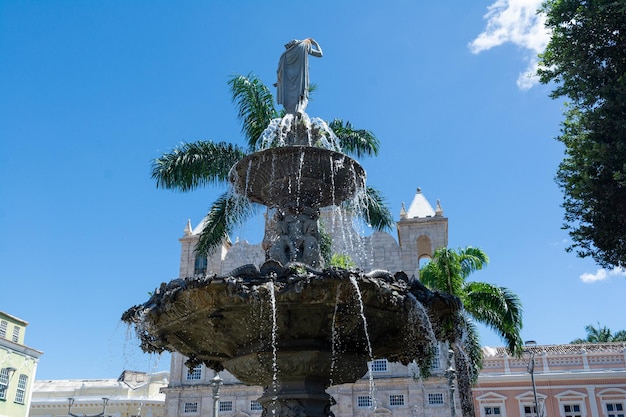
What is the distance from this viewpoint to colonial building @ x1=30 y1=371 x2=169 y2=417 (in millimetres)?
42625

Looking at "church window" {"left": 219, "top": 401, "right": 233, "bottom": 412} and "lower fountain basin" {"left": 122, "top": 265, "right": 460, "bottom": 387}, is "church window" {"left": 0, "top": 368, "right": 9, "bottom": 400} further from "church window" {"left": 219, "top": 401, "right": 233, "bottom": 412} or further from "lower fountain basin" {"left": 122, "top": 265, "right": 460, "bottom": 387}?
"lower fountain basin" {"left": 122, "top": 265, "right": 460, "bottom": 387}

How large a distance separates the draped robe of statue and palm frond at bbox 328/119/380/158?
28.5 ft

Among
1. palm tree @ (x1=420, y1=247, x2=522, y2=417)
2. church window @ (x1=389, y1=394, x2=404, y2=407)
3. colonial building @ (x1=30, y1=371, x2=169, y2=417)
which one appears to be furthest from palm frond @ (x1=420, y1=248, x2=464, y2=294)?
colonial building @ (x1=30, y1=371, x2=169, y2=417)

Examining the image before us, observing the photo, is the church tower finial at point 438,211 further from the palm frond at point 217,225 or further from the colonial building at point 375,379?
the palm frond at point 217,225

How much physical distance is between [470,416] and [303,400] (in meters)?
11.6

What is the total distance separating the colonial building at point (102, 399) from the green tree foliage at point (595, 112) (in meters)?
37.2

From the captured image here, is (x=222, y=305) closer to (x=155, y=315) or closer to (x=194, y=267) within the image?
(x=155, y=315)

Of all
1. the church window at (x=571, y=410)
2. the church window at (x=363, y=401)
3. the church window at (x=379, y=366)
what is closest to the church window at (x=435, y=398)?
the church window at (x=379, y=366)

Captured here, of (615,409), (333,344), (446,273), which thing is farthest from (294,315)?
(615,409)

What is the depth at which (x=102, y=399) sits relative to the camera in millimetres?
41750

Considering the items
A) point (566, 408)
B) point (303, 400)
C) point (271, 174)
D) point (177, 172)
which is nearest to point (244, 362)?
point (303, 400)

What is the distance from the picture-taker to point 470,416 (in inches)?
658

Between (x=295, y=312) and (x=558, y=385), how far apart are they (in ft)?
105

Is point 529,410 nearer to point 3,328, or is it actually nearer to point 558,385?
point 558,385
